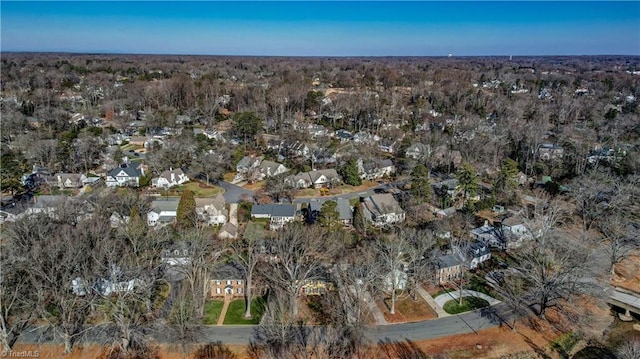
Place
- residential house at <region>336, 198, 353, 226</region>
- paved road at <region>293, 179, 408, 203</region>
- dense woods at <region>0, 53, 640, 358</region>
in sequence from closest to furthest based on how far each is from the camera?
dense woods at <region>0, 53, 640, 358</region>
residential house at <region>336, 198, 353, 226</region>
paved road at <region>293, 179, 408, 203</region>

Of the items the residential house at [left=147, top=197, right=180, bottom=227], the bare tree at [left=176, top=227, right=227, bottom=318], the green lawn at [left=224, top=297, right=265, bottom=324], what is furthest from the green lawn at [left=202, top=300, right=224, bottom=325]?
the residential house at [left=147, top=197, right=180, bottom=227]

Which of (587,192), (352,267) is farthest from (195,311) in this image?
(587,192)

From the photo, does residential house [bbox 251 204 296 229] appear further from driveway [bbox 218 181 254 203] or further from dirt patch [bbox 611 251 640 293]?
dirt patch [bbox 611 251 640 293]

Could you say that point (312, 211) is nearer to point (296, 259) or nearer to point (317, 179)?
point (317, 179)

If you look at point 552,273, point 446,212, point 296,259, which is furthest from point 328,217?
point 552,273

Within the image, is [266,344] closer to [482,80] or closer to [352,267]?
[352,267]
